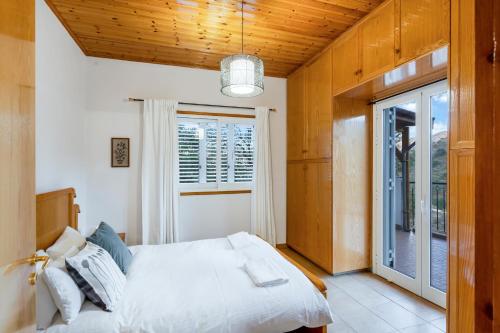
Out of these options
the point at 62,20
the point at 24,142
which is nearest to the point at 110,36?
the point at 62,20

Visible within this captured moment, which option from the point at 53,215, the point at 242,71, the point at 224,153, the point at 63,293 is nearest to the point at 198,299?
the point at 63,293

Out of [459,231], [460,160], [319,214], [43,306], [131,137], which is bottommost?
[43,306]

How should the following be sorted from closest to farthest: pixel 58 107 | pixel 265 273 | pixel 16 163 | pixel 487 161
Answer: pixel 487 161, pixel 16 163, pixel 265 273, pixel 58 107

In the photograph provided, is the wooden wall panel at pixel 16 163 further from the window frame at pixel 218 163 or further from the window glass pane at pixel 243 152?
the window glass pane at pixel 243 152

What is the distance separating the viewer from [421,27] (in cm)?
194

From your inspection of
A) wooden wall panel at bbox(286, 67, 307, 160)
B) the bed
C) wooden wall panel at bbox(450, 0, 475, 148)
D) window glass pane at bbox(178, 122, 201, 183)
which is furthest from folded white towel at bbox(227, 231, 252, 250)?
wooden wall panel at bbox(450, 0, 475, 148)

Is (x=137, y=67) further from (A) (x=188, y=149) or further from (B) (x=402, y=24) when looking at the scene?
(B) (x=402, y=24)

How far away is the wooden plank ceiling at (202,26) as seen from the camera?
2359 millimetres

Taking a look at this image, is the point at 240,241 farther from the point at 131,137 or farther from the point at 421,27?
the point at 421,27

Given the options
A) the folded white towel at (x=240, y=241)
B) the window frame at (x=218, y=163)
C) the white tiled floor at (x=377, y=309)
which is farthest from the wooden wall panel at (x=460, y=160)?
the window frame at (x=218, y=163)

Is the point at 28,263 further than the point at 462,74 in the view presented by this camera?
No

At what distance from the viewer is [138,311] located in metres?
1.50

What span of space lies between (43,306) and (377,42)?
125 inches

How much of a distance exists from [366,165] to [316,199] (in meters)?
0.76
